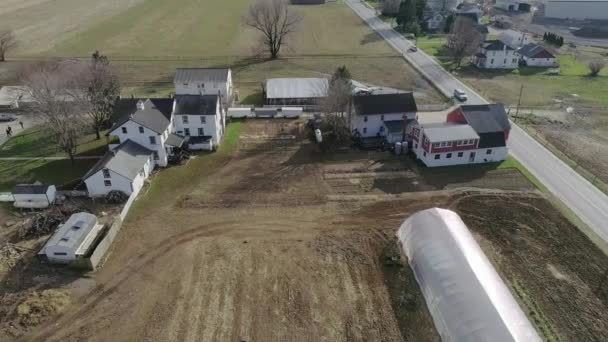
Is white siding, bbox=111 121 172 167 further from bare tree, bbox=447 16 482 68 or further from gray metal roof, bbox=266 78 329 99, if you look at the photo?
bare tree, bbox=447 16 482 68

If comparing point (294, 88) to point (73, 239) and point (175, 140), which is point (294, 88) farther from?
point (73, 239)

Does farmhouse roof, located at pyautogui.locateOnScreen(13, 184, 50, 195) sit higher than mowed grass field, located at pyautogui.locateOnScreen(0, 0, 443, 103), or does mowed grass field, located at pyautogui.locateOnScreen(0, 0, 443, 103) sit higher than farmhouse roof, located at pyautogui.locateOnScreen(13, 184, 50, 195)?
mowed grass field, located at pyautogui.locateOnScreen(0, 0, 443, 103)

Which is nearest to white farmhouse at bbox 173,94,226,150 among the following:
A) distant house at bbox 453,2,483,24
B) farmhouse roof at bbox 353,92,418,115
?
farmhouse roof at bbox 353,92,418,115

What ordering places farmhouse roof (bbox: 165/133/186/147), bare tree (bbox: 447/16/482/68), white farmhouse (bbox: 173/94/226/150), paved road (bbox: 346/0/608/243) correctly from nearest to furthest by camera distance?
1. paved road (bbox: 346/0/608/243)
2. farmhouse roof (bbox: 165/133/186/147)
3. white farmhouse (bbox: 173/94/226/150)
4. bare tree (bbox: 447/16/482/68)

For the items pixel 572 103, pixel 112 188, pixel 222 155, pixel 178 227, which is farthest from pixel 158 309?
pixel 572 103

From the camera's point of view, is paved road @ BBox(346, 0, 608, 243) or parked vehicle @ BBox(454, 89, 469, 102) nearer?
paved road @ BBox(346, 0, 608, 243)
